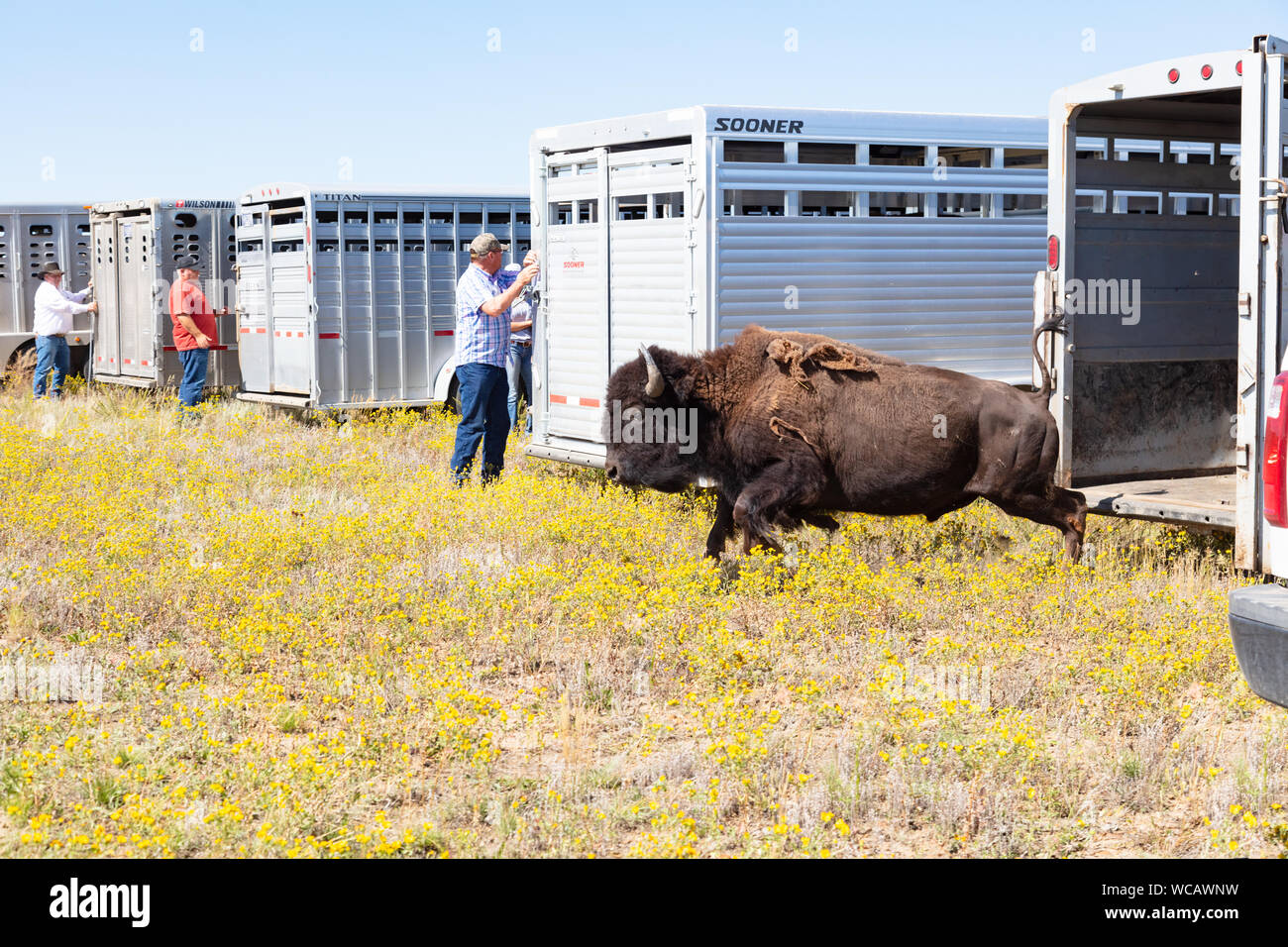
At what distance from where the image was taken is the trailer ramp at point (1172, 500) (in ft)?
25.6

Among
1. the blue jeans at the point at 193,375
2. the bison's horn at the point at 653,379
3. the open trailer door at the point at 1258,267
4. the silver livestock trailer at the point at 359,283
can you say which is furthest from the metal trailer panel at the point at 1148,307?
the blue jeans at the point at 193,375

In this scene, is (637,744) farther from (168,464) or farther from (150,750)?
(168,464)

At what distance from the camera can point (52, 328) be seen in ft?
58.5

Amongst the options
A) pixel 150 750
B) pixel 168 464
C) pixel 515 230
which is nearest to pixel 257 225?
pixel 515 230

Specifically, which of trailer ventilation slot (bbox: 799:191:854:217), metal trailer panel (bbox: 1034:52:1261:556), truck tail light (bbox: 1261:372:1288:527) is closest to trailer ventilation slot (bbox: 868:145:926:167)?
trailer ventilation slot (bbox: 799:191:854:217)

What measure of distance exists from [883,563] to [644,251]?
2.96 m

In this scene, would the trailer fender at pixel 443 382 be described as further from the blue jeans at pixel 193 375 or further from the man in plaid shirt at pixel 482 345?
the man in plaid shirt at pixel 482 345

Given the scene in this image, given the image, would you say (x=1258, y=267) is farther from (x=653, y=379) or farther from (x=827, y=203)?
(x=827, y=203)

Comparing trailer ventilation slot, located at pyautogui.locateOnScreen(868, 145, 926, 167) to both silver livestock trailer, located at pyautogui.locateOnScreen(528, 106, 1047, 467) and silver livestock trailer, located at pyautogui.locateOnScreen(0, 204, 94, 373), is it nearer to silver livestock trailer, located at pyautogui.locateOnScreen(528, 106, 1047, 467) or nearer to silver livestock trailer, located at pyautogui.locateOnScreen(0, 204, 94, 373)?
silver livestock trailer, located at pyautogui.locateOnScreen(528, 106, 1047, 467)

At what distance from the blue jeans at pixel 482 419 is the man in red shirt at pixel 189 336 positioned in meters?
5.64

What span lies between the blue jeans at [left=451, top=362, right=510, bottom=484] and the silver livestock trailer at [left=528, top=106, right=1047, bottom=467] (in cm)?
32

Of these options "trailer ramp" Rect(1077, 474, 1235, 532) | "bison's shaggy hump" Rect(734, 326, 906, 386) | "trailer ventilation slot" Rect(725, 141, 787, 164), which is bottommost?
"trailer ramp" Rect(1077, 474, 1235, 532)

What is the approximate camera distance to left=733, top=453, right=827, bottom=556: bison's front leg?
832 cm


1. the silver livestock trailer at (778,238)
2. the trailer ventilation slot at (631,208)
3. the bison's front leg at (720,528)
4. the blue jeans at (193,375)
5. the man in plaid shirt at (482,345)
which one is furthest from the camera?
the blue jeans at (193,375)
